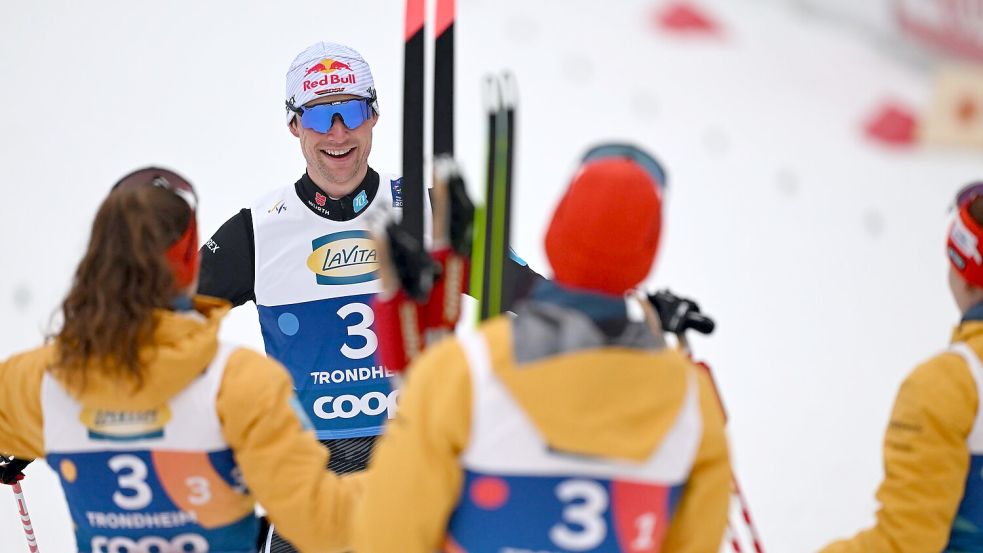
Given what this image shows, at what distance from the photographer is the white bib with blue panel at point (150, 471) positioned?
1755 millimetres

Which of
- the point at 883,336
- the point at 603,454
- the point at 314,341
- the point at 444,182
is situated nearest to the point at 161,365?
→ the point at 444,182

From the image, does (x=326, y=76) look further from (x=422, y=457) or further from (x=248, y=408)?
(x=422, y=457)

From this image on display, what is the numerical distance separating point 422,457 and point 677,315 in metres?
0.69

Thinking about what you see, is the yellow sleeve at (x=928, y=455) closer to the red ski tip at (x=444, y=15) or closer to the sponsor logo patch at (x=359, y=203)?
the red ski tip at (x=444, y=15)

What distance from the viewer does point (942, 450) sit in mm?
2031

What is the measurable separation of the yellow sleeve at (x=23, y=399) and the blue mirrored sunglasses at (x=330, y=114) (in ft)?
4.06

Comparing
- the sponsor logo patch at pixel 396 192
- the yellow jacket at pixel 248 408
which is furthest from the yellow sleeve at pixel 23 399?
the sponsor logo patch at pixel 396 192

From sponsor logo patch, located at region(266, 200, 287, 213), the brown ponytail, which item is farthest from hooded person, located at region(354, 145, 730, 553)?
sponsor logo patch, located at region(266, 200, 287, 213)

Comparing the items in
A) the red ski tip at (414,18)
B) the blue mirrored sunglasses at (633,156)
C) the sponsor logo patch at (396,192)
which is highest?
the red ski tip at (414,18)

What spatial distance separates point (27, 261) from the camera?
453 centimetres

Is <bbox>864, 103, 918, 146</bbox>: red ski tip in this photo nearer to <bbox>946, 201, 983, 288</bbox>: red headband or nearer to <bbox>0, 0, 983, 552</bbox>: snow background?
<bbox>0, 0, 983, 552</bbox>: snow background

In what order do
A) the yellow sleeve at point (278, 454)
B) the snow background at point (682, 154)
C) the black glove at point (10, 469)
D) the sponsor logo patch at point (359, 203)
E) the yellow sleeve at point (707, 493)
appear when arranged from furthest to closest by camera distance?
the snow background at point (682, 154), the sponsor logo patch at point (359, 203), the black glove at point (10, 469), the yellow sleeve at point (278, 454), the yellow sleeve at point (707, 493)

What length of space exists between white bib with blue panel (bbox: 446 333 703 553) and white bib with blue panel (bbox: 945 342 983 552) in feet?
2.21

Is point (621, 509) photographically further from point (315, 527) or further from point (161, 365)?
point (161, 365)
